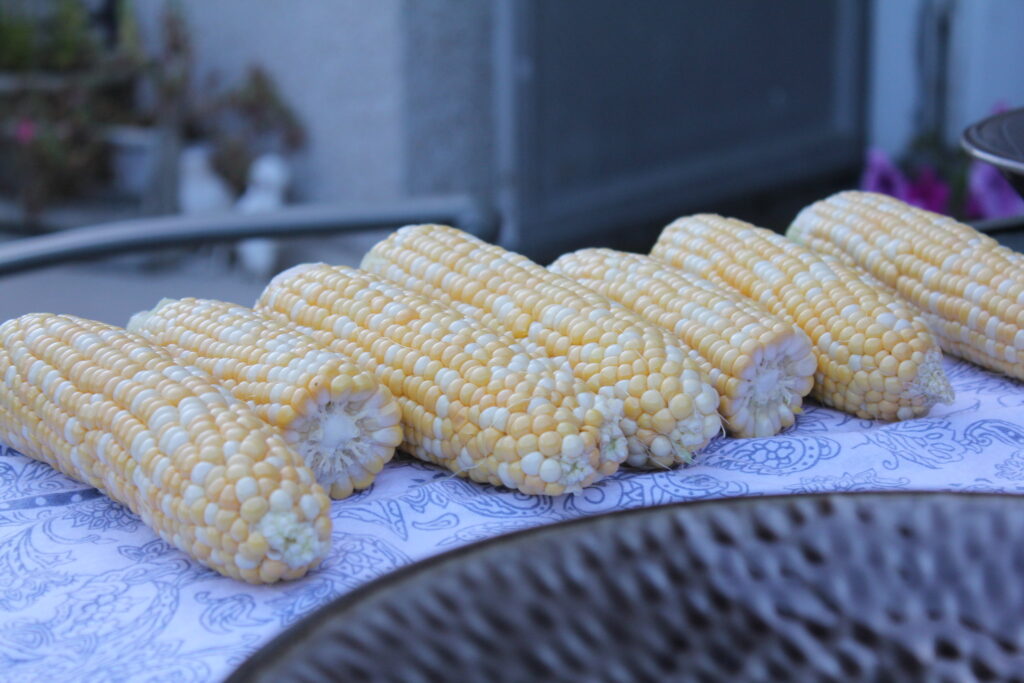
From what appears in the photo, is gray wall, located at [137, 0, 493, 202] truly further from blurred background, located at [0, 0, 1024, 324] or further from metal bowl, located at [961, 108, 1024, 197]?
metal bowl, located at [961, 108, 1024, 197]

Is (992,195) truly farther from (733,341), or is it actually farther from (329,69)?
(733,341)

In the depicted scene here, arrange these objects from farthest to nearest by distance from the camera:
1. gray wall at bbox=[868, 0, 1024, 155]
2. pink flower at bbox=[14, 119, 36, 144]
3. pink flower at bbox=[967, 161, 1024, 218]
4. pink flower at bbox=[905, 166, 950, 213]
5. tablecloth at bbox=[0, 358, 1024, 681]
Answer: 1. pink flower at bbox=[14, 119, 36, 144]
2. gray wall at bbox=[868, 0, 1024, 155]
3. pink flower at bbox=[905, 166, 950, 213]
4. pink flower at bbox=[967, 161, 1024, 218]
5. tablecloth at bbox=[0, 358, 1024, 681]

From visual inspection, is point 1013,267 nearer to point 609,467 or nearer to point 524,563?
point 609,467

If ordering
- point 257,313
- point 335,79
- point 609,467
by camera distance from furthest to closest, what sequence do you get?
point 335,79
point 257,313
point 609,467

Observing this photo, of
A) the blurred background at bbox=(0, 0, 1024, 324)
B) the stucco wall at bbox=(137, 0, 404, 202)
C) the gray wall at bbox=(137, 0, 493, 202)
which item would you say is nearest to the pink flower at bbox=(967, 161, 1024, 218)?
the blurred background at bbox=(0, 0, 1024, 324)

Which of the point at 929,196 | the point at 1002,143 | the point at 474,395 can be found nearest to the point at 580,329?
the point at 474,395

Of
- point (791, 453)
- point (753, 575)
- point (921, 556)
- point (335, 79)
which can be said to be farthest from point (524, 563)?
point (335, 79)

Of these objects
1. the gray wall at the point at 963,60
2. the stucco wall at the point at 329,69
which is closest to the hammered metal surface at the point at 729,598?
the stucco wall at the point at 329,69
